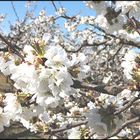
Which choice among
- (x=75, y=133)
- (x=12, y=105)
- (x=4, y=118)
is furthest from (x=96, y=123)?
(x=4, y=118)

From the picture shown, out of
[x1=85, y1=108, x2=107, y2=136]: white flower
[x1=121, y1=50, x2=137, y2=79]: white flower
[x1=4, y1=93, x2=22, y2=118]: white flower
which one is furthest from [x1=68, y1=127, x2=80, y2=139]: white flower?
[x1=121, y1=50, x2=137, y2=79]: white flower

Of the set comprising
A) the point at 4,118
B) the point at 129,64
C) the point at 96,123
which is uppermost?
the point at 129,64

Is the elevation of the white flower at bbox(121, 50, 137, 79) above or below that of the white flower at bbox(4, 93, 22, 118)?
above

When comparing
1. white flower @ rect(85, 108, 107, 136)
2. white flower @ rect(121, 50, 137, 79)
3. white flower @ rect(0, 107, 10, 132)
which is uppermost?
white flower @ rect(121, 50, 137, 79)

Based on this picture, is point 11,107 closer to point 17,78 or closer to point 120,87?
point 17,78

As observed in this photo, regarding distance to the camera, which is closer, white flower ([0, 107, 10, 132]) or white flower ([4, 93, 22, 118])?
white flower ([4, 93, 22, 118])

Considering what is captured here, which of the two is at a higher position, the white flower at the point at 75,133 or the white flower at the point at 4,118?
the white flower at the point at 4,118

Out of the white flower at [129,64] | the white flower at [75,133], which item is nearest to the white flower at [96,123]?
the white flower at [75,133]

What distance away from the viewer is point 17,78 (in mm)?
2258

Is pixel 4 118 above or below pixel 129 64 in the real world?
below

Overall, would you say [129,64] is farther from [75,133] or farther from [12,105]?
[12,105]

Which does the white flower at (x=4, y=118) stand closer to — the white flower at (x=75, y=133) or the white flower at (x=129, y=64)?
the white flower at (x=75, y=133)

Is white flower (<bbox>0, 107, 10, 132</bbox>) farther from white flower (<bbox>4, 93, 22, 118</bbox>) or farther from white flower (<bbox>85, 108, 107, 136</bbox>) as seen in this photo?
→ white flower (<bbox>85, 108, 107, 136</bbox>)

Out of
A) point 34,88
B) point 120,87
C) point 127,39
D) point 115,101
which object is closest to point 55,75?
point 34,88
